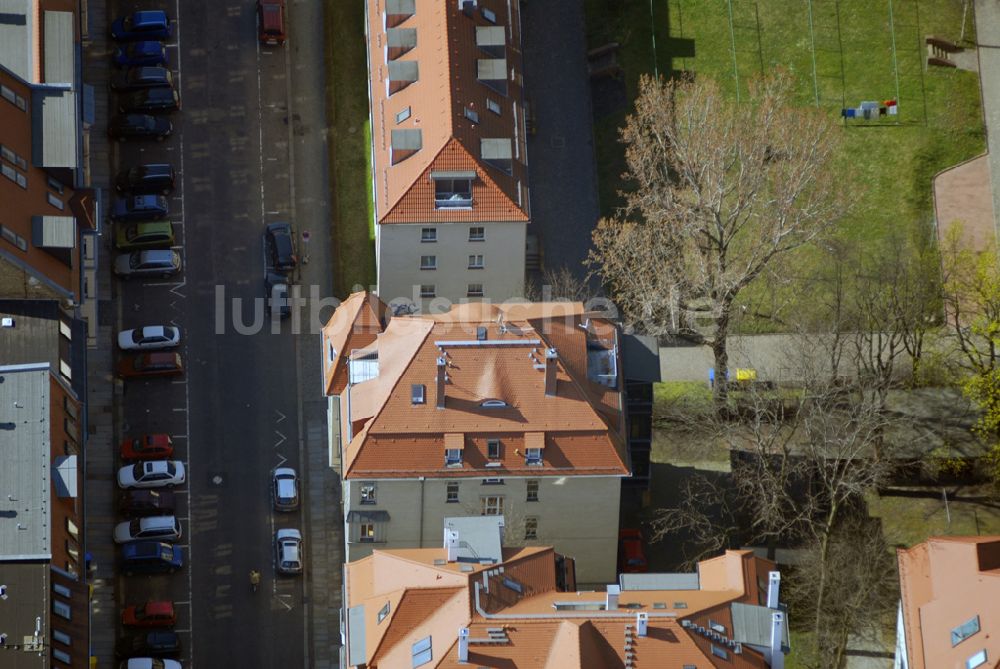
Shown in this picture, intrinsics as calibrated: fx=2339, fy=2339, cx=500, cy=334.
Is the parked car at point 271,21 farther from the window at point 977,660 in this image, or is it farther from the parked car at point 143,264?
the window at point 977,660

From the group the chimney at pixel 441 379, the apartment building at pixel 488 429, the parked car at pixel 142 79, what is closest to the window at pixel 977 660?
the apartment building at pixel 488 429

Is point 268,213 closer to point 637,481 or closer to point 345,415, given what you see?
point 345,415

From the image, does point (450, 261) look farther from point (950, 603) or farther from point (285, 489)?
point (950, 603)

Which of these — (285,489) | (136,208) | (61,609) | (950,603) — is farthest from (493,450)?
(136,208)

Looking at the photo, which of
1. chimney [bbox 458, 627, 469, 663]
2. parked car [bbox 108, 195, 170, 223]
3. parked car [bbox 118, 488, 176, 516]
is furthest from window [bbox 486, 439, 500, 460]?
parked car [bbox 108, 195, 170, 223]

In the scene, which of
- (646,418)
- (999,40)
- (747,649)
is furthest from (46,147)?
(999,40)
